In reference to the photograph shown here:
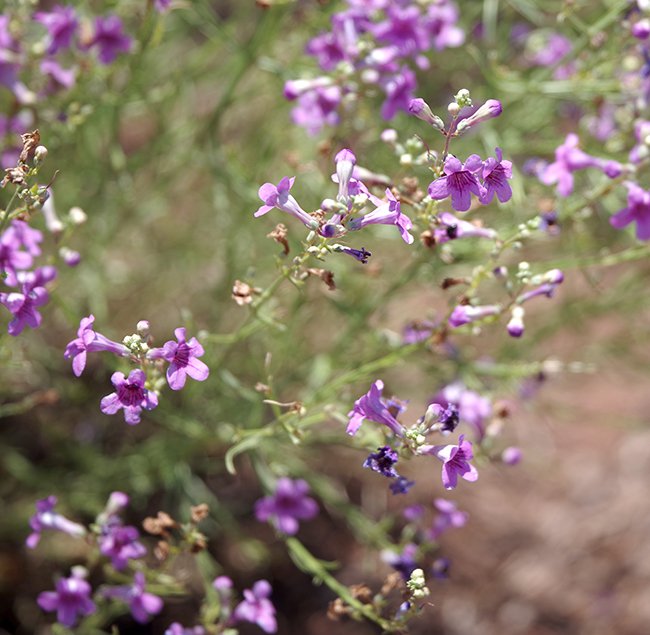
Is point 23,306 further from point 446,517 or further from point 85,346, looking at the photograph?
point 446,517

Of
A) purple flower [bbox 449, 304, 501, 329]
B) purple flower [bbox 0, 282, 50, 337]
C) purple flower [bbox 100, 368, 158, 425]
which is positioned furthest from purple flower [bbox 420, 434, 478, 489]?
purple flower [bbox 0, 282, 50, 337]

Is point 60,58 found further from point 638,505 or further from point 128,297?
point 638,505

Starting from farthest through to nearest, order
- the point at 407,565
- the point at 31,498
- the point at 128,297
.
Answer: the point at 128,297
the point at 31,498
the point at 407,565

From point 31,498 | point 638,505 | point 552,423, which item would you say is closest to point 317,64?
point 31,498

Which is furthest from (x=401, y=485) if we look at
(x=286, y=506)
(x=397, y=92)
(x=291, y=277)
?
(x=397, y=92)

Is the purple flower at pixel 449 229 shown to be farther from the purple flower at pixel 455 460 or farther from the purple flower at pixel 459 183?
the purple flower at pixel 455 460

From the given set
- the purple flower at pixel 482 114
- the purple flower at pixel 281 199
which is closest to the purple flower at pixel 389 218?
the purple flower at pixel 281 199
